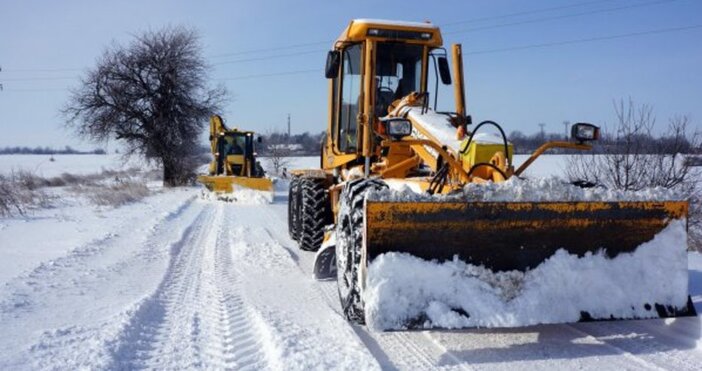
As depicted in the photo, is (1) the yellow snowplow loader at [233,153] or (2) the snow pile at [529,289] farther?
(1) the yellow snowplow loader at [233,153]

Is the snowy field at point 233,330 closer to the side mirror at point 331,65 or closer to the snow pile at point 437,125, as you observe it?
the snow pile at point 437,125

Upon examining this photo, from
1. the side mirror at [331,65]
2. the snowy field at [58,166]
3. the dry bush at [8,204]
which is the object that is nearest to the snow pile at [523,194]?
the side mirror at [331,65]

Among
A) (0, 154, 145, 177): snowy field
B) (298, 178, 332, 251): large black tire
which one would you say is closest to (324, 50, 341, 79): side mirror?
(298, 178, 332, 251): large black tire

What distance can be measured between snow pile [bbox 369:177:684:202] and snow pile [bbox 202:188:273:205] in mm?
13535

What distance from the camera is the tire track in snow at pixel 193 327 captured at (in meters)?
3.47

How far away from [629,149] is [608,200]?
21.4 feet

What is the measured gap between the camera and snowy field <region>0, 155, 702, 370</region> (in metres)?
3.48

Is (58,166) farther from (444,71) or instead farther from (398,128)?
(398,128)

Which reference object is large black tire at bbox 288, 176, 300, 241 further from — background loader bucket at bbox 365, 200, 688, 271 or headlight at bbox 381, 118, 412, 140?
background loader bucket at bbox 365, 200, 688, 271

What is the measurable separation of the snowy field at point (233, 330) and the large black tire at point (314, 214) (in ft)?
2.14

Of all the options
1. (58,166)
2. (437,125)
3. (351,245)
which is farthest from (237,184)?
(58,166)

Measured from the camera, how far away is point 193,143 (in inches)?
1163

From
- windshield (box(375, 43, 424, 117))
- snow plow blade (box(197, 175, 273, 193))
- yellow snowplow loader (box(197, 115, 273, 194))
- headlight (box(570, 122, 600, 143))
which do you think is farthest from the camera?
yellow snowplow loader (box(197, 115, 273, 194))

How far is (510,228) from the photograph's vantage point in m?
3.77
